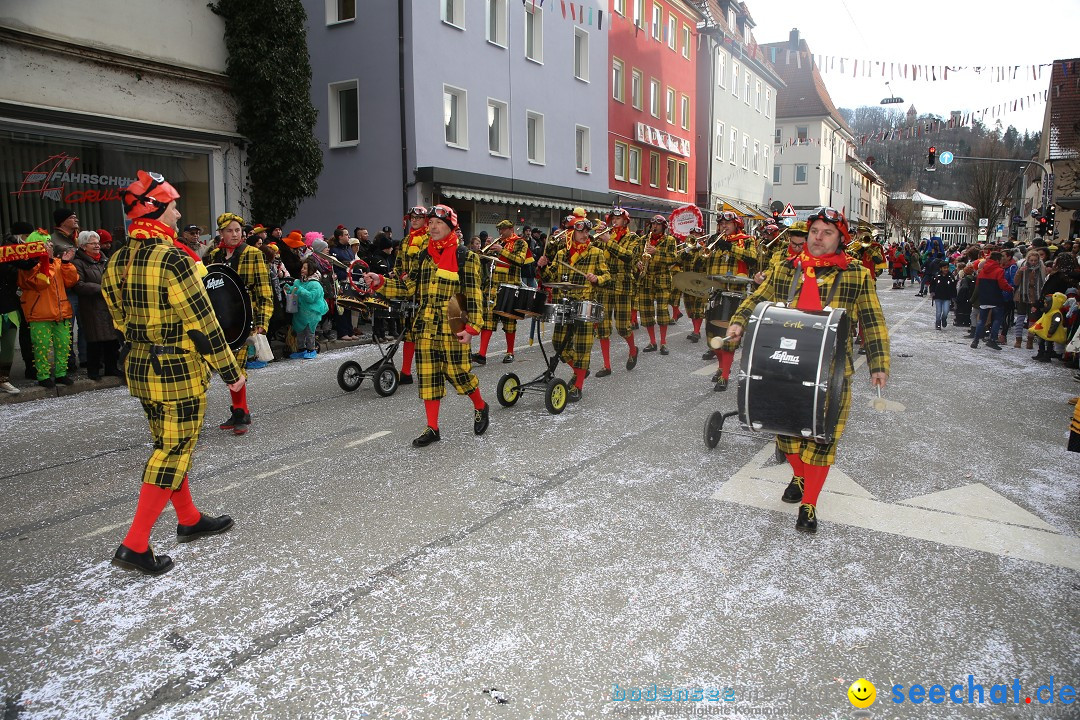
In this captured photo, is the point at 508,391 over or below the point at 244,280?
below

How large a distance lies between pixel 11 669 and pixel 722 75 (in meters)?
40.2

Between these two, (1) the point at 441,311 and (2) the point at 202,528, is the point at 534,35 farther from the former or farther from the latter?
(2) the point at 202,528

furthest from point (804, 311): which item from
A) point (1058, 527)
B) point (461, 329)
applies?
point (461, 329)

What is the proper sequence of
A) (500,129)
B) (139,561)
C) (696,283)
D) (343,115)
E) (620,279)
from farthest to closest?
1. (500,129)
2. (343,115)
3. (620,279)
4. (696,283)
5. (139,561)

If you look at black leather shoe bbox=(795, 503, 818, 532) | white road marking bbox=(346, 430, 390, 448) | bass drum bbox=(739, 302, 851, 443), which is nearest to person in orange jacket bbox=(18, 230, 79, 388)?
white road marking bbox=(346, 430, 390, 448)

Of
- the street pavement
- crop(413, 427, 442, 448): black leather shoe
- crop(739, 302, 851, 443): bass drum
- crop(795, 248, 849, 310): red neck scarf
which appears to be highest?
crop(795, 248, 849, 310): red neck scarf

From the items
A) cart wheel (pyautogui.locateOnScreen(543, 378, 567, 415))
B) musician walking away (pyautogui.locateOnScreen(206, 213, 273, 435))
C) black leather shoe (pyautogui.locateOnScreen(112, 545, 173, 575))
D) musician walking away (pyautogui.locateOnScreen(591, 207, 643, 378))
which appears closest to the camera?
black leather shoe (pyautogui.locateOnScreen(112, 545, 173, 575))

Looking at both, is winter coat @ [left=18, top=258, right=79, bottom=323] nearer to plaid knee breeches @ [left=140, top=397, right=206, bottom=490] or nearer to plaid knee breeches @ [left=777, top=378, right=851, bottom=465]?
plaid knee breeches @ [left=140, top=397, right=206, bottom=490]

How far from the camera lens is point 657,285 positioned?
452 inches

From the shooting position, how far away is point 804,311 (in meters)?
4.10

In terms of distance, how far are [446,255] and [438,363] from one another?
86 centimetres

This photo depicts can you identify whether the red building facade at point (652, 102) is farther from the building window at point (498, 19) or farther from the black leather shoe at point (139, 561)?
the black leather shoe at point (139, 561)

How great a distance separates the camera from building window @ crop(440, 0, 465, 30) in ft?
65.3

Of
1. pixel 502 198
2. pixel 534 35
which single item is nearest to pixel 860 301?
pixel 502 198
